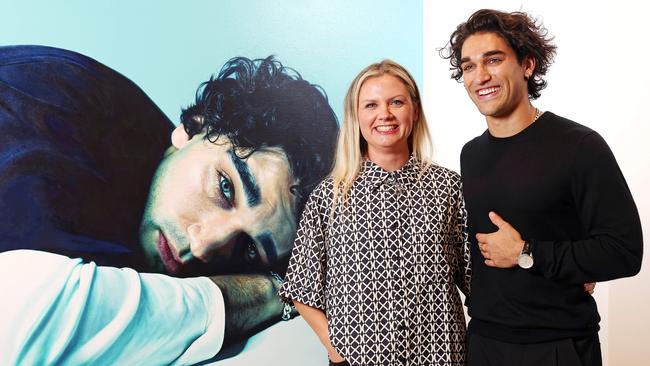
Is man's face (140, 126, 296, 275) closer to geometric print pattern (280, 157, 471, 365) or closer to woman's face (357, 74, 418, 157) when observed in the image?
geometric print pattern (280, 157, 471, 365)

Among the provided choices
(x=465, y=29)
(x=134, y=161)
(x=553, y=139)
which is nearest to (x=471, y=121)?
(x=465, y=29)

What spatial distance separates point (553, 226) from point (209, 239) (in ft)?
3.77

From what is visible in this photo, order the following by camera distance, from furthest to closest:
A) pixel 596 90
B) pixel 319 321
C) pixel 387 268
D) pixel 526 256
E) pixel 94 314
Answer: pixel 596 90, pixel 94 314, pixel 319 321, pixel 387 268, pixel 526 256

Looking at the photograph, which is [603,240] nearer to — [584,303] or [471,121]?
[584,303]

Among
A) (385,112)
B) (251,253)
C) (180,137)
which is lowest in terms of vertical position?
(251,253)

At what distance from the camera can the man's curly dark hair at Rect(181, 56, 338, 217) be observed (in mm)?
2193

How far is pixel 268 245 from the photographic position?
2.28m

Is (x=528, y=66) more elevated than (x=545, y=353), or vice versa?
(x=528, y=66)

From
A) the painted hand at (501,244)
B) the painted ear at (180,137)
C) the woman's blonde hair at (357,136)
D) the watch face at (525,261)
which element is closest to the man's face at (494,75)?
the woman's blonde hair at (357,136)

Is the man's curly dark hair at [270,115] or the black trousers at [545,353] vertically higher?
the man's curly dark hair at [270,115]

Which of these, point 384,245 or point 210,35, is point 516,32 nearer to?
point 384,245

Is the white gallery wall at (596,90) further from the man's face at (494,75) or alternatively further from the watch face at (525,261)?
the watch face at (525,261)

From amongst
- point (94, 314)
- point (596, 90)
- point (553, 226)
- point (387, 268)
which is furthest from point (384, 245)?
point (596, 90)

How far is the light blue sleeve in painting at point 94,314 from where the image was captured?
74.7 inches
